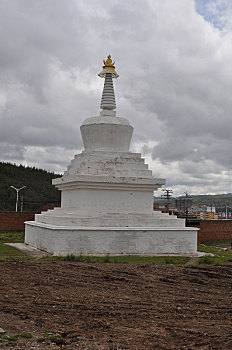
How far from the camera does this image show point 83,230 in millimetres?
13641

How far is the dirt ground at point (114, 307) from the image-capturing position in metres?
5.16

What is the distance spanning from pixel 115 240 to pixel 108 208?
1685mm

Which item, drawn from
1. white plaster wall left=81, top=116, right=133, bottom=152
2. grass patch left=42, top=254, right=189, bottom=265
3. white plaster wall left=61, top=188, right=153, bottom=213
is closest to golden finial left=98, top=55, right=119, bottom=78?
white plaster wall left=81, top=116, right=133, bottom=152

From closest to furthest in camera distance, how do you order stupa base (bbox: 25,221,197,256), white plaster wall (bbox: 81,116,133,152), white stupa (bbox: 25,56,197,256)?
stupa base (bbox: 25,221,197,256)
white stupa (bbox: 25,56,197,256)
white plaster wall (bbox: 81,116,133,152)

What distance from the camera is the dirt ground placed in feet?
16.9

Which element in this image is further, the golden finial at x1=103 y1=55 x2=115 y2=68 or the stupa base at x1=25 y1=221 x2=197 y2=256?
the golden finial at x1=103 y1=55 x2=115 y2=68

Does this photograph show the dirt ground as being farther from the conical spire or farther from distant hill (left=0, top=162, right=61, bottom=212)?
distant hill (left=0, top=162, right=61, bottom=212)

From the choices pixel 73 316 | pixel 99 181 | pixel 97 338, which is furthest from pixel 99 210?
pixel 97 338

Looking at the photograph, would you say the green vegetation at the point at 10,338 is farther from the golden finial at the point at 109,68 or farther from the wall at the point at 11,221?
the wall at the point at 11,221

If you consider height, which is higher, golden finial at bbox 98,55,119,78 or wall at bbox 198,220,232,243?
golden finial at bbox 98,55,119,78

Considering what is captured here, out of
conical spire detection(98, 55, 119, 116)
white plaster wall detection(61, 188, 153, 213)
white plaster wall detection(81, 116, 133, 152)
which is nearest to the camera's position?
white plaster wall detection(61, 188, 153, 213)

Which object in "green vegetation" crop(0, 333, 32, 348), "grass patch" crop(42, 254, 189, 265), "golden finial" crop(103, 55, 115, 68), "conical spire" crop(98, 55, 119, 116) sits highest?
"golden finial" crop(103, 55, 115, 68)

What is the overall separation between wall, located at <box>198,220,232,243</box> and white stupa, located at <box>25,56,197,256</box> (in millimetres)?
7087

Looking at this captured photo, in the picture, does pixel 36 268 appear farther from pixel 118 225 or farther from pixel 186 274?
pixel 118 225
